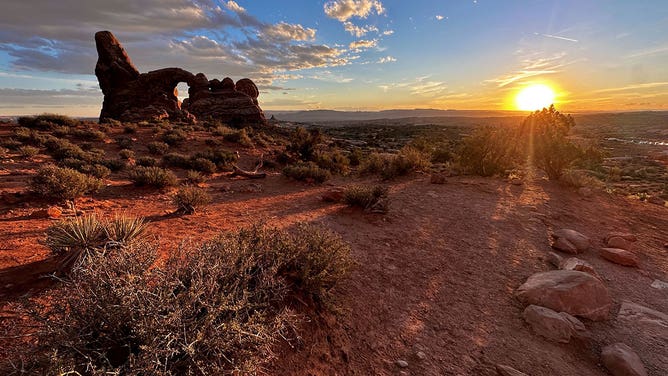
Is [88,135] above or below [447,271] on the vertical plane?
above

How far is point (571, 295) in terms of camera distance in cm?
399

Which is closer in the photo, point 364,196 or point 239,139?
point 364,196

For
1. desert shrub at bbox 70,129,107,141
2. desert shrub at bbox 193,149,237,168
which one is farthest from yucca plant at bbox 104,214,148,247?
desert shrub at bbox 70,129,107,141

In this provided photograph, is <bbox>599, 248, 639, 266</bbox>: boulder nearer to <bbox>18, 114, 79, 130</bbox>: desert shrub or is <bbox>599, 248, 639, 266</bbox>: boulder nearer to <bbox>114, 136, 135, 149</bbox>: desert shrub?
<bbox>114, 136, 135, 149</bbox>: desert shrub

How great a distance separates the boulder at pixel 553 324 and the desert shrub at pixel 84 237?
200 inches

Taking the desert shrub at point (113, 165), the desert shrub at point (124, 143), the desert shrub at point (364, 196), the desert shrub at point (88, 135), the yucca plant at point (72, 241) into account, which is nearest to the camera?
the yucca plant at point (72, 241)

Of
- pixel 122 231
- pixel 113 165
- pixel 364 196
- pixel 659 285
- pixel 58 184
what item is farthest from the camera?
pixel 113 165

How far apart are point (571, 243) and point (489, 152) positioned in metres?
7.38

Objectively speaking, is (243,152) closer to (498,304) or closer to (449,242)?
(449,242)

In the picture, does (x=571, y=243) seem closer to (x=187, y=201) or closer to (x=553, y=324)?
(x=553, y=324)

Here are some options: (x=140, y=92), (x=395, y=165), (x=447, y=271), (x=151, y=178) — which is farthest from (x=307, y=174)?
(x=140, y=92)

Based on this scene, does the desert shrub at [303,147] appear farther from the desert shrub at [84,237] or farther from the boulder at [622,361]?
the boulder at [622,361]

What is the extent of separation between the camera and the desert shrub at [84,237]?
352 centimetres

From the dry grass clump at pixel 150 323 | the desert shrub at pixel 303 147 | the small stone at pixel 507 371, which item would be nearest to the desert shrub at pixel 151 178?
the dry grass clump at pixel 150 323
